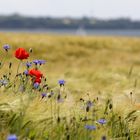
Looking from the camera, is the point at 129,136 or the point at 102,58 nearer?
the point at 129,136

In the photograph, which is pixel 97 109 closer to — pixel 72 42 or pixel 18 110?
pixel 18 110

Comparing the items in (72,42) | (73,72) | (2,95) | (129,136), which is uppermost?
(72,42)

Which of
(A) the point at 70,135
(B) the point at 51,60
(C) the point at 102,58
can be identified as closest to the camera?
(A) the point at 70,135

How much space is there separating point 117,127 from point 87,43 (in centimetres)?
2563

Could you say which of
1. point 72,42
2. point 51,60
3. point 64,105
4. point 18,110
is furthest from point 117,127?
point 72,42

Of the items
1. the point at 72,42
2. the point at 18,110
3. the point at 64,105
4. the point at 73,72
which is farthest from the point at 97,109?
the point at 72,42

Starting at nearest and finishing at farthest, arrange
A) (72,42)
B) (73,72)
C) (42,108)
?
(42,108) → (73,72) → (72,42)

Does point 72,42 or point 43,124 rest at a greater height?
point 72,42

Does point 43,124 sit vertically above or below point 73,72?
below

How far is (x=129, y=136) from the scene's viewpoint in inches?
168

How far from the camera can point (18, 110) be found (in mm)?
3934

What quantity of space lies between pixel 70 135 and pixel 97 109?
83 centimetres

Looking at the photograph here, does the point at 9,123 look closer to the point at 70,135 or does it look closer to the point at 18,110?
the point at 18,110

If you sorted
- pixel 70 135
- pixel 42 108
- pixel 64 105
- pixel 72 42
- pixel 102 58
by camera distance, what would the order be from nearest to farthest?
pixel 70 135 → pixel 42 108 → pixel 64 105 → pixel 102 58 → pixel 72 42
